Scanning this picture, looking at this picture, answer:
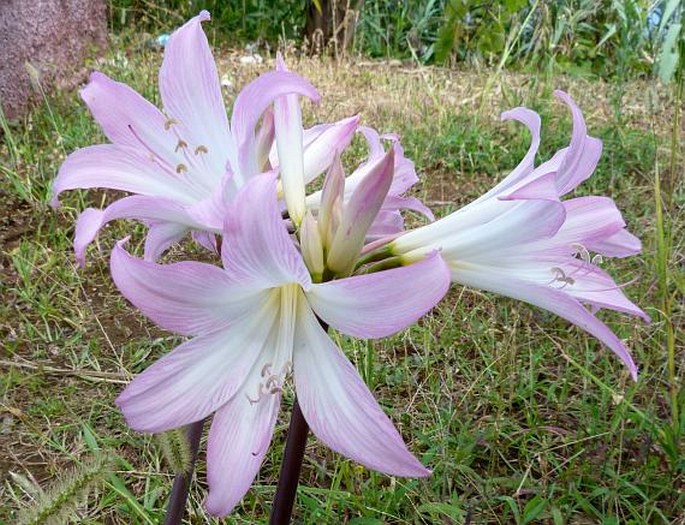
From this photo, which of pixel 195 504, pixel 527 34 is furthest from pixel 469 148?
pixel 527 34

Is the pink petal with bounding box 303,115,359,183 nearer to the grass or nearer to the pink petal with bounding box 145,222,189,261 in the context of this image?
the pink petal with bounding box 145,222,189,261

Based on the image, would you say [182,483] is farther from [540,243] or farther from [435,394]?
[435,394]

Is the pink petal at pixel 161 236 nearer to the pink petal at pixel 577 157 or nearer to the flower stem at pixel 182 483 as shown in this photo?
the flower stem at pixel 182 483

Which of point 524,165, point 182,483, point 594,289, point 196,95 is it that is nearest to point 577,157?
point 524,165

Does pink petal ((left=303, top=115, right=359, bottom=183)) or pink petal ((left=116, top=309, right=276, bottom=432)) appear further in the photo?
pink petal ((left=303, top=115, right=359, bottom=183))

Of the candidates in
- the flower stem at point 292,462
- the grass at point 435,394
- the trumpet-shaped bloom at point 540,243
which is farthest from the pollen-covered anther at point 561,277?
the grass at point 435,394

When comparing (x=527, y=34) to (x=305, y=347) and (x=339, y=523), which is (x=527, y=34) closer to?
(x=339, y=523)

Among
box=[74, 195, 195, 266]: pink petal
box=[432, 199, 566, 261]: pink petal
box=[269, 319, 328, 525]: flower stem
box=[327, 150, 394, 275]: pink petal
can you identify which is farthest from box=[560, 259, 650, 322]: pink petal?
box=[74, 195, 195, 266]: pink petal
